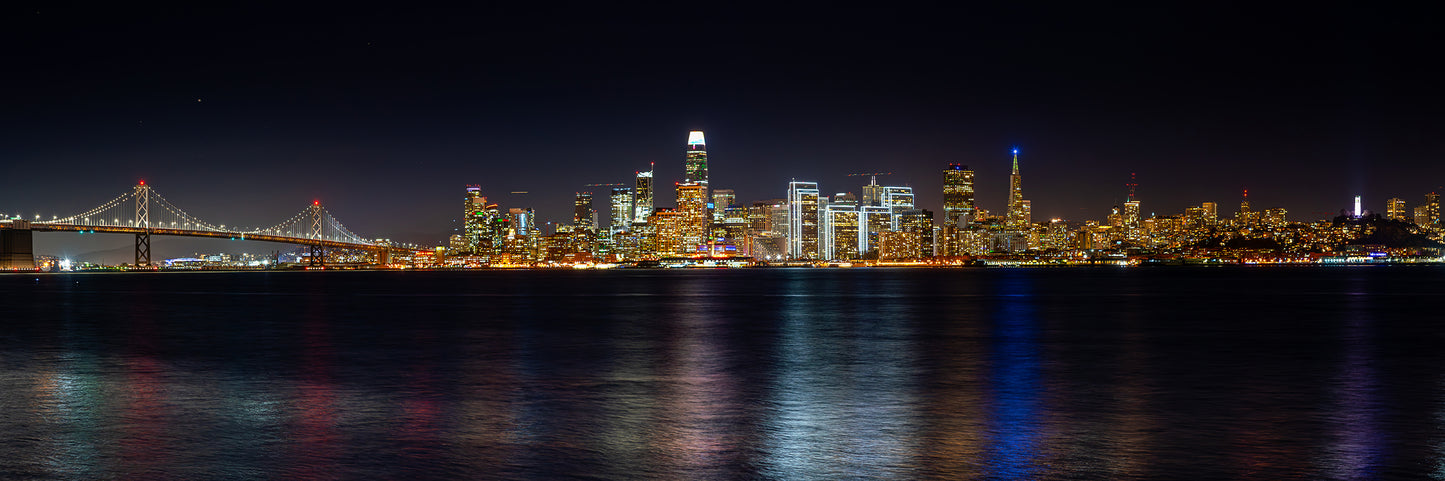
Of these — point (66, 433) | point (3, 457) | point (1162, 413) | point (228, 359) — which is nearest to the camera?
point (3, 457)

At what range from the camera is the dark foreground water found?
10.8 meters

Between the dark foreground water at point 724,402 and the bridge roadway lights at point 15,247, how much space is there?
118 meters

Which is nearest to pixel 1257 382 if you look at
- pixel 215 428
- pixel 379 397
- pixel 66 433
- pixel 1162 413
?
pixel 1162 413

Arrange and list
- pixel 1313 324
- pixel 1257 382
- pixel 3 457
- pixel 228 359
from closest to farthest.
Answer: pixel 3 457 < pixel 1257 382 < pixel 228 359 < pixel 1313 324

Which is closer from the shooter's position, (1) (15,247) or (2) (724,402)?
(2) (724,402)

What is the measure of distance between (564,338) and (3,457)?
65.5 ft

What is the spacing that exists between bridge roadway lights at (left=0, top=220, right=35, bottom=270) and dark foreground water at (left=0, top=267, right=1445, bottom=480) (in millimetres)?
118409

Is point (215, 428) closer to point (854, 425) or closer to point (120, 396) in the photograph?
point (120, 396)

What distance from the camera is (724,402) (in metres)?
16.0

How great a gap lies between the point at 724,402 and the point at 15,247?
A: 152 m

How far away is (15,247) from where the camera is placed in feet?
458

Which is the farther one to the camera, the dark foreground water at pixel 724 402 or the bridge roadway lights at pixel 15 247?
the bridge roadway lights at pixel 15 247

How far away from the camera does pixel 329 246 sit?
16175 centimetres

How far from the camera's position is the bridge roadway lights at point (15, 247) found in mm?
136500
